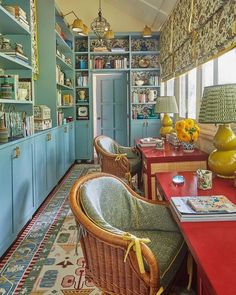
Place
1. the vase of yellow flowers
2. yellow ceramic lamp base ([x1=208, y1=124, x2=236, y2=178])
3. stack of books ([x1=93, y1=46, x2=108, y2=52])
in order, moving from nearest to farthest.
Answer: yellow ceramic lamp base ([x1=208, y1=124, x2=236, y2=178])
the vase of yellow flowers
stack of books ([x1=93, y1=46, x2=108, y2=52])

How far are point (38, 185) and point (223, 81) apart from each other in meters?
2.30

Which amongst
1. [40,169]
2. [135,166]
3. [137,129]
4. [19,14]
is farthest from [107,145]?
[137,129]

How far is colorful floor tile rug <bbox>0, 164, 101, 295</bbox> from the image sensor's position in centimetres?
218

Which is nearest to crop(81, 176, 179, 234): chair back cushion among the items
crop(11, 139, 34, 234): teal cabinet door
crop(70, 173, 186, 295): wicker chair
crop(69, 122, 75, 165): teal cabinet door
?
crop(70, 173, 186, 295): wicker chair

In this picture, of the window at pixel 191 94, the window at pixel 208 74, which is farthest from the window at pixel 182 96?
the window at pixel 208 74

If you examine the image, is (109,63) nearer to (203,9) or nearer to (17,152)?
(203,9)

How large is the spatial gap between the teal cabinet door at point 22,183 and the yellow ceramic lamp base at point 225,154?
1662mm

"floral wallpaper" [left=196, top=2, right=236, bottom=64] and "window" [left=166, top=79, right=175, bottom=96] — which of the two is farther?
"window" [left=166, top=79, right=175, bottom=96]

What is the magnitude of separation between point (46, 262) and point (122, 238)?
1455 mm

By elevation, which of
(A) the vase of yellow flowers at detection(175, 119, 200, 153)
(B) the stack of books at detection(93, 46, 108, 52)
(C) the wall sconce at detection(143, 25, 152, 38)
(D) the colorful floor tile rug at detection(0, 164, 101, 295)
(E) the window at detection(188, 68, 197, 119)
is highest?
(C) the wall sconce at detection(143, 25, 152, 38)

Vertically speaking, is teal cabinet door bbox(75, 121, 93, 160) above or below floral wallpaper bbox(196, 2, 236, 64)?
below

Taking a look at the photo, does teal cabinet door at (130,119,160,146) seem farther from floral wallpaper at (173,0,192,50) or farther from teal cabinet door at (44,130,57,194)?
teal cabinet door at (44,130,57,194)

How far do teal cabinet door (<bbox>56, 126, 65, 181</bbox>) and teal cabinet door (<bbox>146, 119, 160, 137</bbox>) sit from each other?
7.29ft

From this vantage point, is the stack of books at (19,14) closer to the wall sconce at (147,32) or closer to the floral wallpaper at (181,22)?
the floral wallpaper at (181,22)
